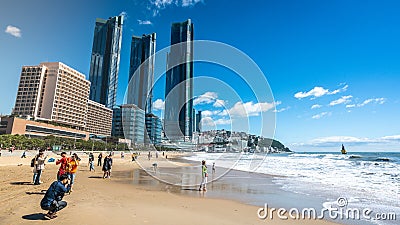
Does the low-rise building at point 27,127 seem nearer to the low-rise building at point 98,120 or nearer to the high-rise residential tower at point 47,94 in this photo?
the high-rise residential tower at point 47,94

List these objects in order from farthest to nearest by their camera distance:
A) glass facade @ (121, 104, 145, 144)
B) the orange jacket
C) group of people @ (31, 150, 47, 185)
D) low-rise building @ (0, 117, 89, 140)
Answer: glass facade @ (121, 104, 145, 144) < low-rise building @ (0, 117, 89, 140) < group of people @ (31, 150, 47, 185) < the orange jacket

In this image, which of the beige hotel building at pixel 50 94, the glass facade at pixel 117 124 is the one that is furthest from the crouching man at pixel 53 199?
the glass facade at pixel 117 124

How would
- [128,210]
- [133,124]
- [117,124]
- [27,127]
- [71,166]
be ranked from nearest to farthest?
1. [128,210]
2. [71,166]
3. [27,127]
4. [133,124]
5. [117,124]

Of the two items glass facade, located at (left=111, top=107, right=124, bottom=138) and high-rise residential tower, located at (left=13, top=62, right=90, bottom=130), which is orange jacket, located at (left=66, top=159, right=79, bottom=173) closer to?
high-rise residential tower, located at (left=13, top=62, right=90, bottom=130)

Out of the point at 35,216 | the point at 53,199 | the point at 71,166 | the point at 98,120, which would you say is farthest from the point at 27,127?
the point at 53,199

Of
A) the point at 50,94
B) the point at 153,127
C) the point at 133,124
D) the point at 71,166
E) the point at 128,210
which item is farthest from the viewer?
the point at 153,127

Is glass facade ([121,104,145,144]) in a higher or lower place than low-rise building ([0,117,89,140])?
higher

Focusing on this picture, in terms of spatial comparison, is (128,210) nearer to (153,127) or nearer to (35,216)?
(35,216)

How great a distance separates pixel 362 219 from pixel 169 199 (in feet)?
23.8

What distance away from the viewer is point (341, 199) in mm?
11836

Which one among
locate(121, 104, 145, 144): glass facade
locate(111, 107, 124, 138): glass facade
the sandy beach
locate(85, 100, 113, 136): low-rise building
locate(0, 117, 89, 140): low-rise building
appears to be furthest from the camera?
locate(111, 107, 124, 138): glass facade

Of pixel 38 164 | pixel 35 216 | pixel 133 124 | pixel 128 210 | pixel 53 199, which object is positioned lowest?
pixel 128 210

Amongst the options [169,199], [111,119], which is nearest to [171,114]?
[169,199]

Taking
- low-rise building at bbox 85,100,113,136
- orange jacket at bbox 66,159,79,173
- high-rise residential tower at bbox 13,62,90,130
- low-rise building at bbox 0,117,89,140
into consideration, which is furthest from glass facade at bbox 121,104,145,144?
orange jacket at bbox 66,159,79,173
